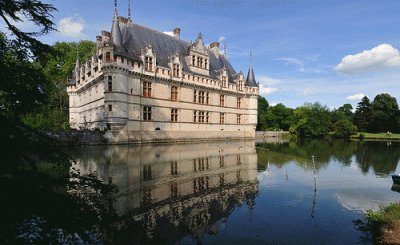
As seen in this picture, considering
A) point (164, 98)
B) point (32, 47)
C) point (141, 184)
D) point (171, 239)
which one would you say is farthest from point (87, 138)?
point (32, 47)

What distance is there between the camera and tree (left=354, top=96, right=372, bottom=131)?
7196 centimetres

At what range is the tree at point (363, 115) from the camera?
7196 centimetres

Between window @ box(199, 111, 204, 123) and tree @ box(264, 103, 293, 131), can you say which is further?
tree @ box(264, 103, 293, 131)

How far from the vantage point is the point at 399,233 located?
6.59m

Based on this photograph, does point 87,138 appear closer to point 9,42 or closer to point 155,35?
point 155,35

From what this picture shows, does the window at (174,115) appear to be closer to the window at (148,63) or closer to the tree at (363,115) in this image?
the window at (148,63)

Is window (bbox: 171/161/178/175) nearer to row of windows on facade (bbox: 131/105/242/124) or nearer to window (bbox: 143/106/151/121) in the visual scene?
row of windows on facade (bbox: 131/105/242/124)

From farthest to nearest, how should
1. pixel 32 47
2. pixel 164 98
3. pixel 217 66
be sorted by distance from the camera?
pixel 217 66
pixel 164 98
pixel 32 47

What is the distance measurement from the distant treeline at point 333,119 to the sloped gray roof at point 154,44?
35.0 meters

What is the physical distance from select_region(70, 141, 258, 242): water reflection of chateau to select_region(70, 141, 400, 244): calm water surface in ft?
0.09

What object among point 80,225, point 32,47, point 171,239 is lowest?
point 171,239

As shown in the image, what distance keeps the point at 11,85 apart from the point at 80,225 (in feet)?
6.45

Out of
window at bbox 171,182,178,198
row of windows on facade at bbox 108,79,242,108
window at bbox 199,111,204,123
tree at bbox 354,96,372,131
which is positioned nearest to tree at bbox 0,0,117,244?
window at bbox 171,182,178,198

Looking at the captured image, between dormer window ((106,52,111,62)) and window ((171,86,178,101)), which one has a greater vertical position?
dormer window ((106,52,111,62))
